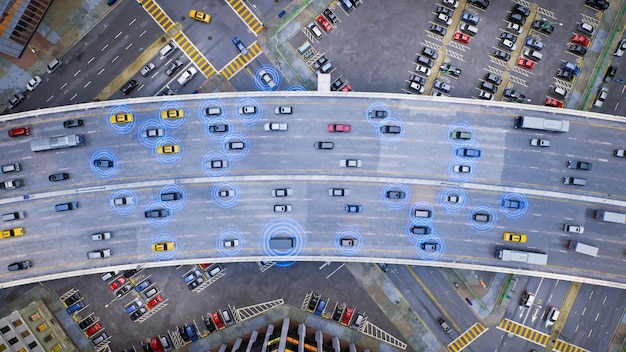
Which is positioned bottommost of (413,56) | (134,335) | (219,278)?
(134,335)

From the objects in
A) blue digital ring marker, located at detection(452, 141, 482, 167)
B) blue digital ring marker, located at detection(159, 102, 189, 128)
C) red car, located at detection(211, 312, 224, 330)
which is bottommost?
red car, located at detection(211, 312, 224, 330)

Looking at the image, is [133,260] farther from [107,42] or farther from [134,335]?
[107,42]

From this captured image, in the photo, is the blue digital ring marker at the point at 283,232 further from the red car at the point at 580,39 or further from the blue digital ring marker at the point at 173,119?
the red car at the point at 580,39

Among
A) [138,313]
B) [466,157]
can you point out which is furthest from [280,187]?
[138,313]

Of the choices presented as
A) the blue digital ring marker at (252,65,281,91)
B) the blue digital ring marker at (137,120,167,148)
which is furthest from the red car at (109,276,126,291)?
the blue digital ring marker at (252,65,281,91)

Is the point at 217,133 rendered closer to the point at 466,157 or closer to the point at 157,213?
the point at 157,213

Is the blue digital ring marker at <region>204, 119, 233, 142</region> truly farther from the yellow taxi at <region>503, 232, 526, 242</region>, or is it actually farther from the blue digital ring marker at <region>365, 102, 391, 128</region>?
the yellow taxi at <region>503, 232, 526, 242</region>

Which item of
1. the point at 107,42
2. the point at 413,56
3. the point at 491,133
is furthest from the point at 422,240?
the point at 107,42

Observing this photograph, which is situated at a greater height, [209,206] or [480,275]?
[209,206]
